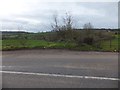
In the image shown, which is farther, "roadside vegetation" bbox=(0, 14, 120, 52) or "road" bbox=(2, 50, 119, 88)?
"roadside vegetation" bbox=(0, 14, 120, 52)

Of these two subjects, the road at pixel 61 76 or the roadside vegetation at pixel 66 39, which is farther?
the roadside vegetation at pixel 66 39

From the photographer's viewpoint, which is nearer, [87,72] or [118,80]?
[118,80]

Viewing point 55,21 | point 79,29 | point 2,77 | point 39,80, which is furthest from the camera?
point 55,21

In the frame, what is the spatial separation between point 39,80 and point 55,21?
59.3 ft

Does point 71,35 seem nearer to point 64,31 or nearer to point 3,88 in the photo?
point 64,31

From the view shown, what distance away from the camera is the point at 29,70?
33.4 ft

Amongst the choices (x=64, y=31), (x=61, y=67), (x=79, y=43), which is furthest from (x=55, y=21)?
(x=61, y=67)

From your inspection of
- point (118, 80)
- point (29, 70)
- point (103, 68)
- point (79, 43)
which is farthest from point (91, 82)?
point (79, 43)

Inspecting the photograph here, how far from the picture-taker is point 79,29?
75.4 feet

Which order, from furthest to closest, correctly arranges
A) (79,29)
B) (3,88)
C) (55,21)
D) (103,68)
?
(55,21), (79,29), (103,68), (3,88)

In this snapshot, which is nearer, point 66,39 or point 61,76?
point 61,76

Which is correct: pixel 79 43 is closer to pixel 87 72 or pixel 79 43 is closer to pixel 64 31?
pixel 64 31

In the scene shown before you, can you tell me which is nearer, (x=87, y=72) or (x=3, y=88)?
(x=3, y=88)

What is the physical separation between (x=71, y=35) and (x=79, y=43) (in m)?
4.54
